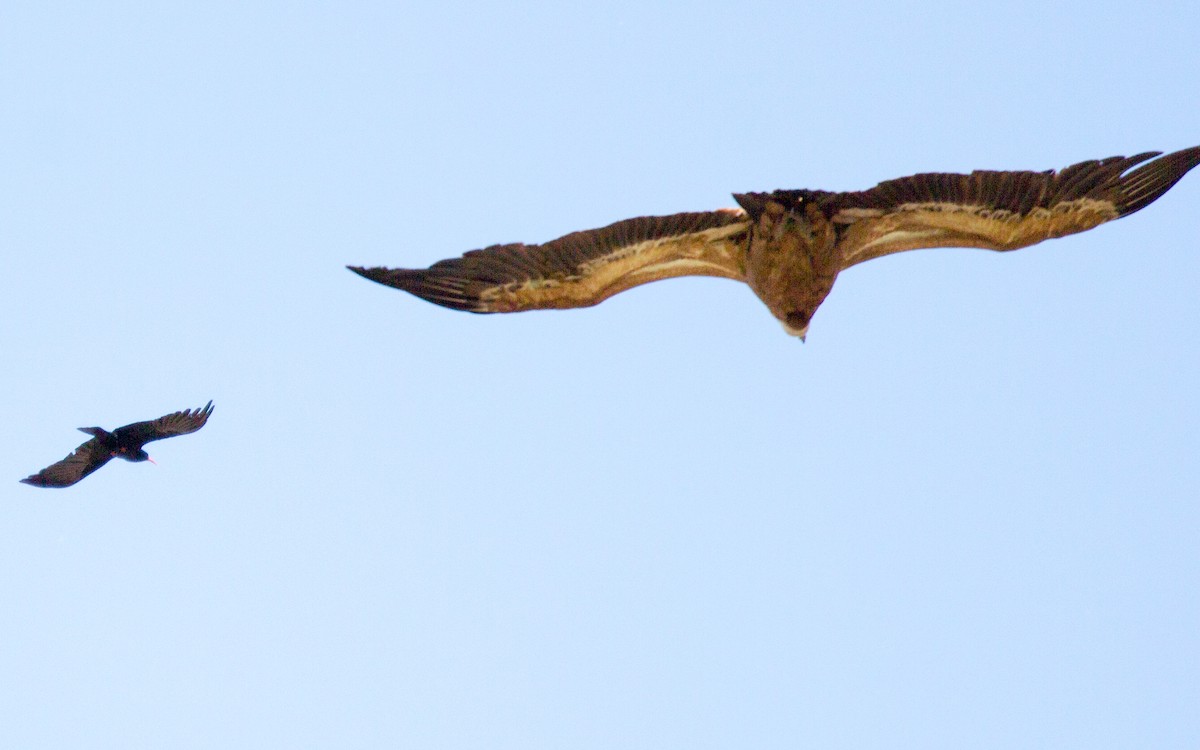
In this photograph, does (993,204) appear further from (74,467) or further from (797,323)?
(74,467)

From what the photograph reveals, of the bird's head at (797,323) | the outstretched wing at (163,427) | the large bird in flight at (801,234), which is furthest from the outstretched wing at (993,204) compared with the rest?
the outstretched wing at (163,427)

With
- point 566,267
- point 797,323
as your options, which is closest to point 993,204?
point 797,323

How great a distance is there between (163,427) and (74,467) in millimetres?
992

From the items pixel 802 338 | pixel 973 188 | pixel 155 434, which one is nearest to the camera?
pixel 973 188

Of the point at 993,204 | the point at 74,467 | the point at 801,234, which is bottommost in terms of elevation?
the point at 74,467

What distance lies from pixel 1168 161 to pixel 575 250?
4.23 metres

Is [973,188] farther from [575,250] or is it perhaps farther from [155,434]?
[155,434]

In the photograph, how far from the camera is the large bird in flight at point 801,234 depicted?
10.7 metres

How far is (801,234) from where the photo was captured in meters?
10.8

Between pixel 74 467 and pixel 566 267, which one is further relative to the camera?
pixel 74 467

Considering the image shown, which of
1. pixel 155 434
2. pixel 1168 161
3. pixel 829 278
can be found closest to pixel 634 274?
pixel 829 278

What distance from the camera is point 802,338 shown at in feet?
38.0

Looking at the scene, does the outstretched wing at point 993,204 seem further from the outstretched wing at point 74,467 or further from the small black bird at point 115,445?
the outstretched wing at point 74,467

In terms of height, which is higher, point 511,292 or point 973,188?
point 973,188
